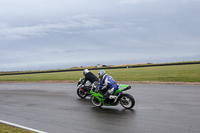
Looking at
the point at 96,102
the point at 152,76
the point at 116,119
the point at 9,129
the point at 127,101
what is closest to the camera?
the point at 9,129

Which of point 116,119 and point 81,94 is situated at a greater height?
point 81,94

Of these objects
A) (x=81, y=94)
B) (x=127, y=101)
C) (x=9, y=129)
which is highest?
(x=127, y=101)

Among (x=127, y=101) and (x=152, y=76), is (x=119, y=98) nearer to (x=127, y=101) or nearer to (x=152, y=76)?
(x=127, y=101)

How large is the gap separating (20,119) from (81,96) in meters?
6.28

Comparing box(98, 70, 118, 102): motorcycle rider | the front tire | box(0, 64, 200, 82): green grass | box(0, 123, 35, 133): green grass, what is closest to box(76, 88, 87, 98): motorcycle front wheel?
box(98, 70, 118, 102): motorcycle rider

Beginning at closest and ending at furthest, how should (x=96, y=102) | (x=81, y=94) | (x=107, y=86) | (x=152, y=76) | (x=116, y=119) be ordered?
(x=116, y=119) → (x=107, y=86) → (x=96, y=102) → (x=81, y=94) → (x=152, y=76)

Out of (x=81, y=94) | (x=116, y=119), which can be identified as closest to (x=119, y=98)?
Result: (x=116, y=119)

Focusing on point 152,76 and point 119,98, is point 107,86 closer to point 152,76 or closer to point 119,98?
point 119,98

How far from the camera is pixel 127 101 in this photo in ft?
33.2

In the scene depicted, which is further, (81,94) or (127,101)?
(81,94)

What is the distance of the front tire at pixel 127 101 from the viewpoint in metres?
9.95

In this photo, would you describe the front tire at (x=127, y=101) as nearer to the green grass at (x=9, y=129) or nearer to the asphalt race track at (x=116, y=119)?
the asphalt race track at (x=116, y=119)

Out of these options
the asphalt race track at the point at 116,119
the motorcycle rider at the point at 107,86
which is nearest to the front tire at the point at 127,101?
the asphalt race track at the point at 116,119

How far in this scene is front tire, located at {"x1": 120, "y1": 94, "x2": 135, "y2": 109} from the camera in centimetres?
995
